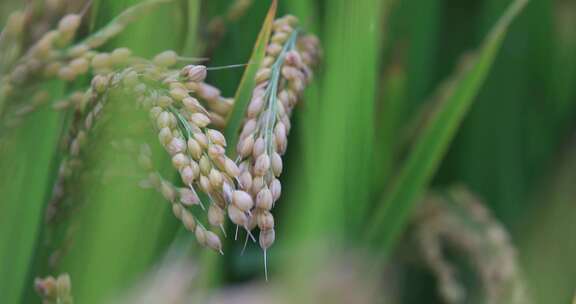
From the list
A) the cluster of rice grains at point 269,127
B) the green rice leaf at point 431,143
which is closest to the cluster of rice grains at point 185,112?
the cluster of rice grains at point 269,127

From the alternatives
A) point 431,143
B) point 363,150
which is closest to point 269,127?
point 363,150

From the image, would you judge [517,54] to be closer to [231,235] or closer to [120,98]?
[231,235]

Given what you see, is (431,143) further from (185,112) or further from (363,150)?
(185,112)

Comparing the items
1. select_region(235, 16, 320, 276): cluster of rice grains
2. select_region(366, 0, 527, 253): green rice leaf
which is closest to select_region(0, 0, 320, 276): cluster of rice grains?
select_region(235, 16, 320, 276): cluster of rice grains

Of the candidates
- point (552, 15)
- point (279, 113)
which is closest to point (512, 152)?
point (552, 15)

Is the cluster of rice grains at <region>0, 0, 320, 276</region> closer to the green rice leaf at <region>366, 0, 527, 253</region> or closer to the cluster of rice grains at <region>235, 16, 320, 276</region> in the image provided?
the cluster of rice grains at <region>235, 16, 320, 276</region>

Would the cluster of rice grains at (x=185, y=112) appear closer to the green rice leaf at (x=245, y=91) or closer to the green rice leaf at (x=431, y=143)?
the green rice leaf at (x=245, y=91)
